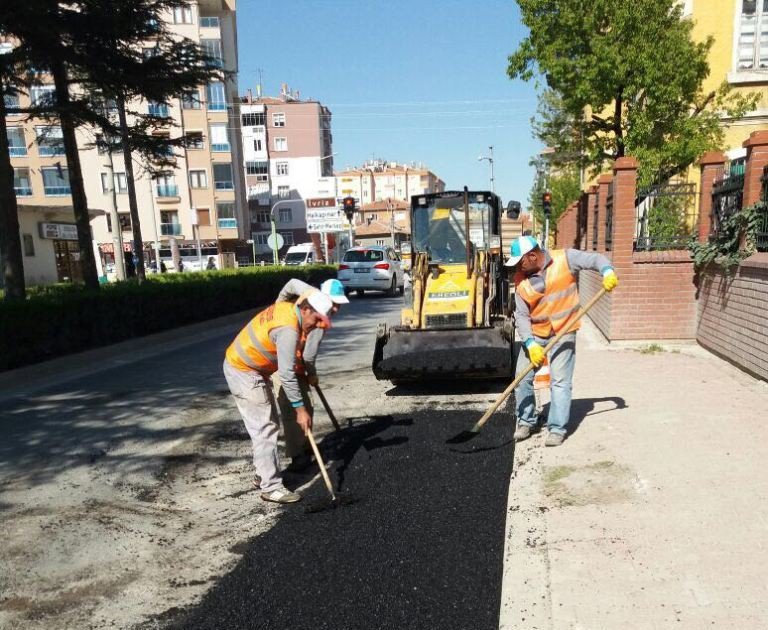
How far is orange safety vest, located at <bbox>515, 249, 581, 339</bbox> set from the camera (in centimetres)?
462

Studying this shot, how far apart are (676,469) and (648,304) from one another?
4.76m

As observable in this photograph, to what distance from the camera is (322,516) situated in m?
3.80

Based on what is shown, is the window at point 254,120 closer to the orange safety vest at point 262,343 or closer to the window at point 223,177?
the window at point 223,177

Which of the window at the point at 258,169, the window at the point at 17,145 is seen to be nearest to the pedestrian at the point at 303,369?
the window at the point at 17,145

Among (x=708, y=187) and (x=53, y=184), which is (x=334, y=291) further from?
(x=53, y=184)

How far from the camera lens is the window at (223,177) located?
152 ft

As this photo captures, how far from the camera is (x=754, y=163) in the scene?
6.46 m

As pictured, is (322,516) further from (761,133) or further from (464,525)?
(761,133)

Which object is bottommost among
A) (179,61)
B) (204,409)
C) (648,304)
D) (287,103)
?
(204,409)

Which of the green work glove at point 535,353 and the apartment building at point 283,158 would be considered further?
the apartment building at point 283,158

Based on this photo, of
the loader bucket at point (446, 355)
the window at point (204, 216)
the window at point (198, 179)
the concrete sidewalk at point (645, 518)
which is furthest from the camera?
the window at point (204, 216)

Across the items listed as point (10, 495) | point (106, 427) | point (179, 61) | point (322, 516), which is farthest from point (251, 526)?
point (179, 61)

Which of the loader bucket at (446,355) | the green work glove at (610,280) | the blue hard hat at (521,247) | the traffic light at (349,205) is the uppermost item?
the traffic light at (349,205)

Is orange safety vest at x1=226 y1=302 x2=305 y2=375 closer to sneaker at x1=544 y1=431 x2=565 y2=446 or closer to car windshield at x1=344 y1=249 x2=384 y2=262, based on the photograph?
sneaker at x1=544 y1=431 x2=565 y2=446
